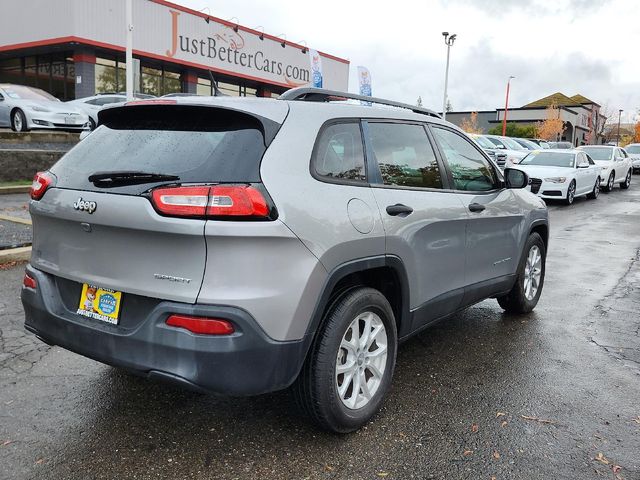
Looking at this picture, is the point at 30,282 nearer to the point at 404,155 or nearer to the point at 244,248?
the point at 244,248

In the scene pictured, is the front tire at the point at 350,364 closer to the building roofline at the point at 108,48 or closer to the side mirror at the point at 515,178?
the side mirror at the point at 515,178

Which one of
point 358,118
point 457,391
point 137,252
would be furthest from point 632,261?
point 137,252

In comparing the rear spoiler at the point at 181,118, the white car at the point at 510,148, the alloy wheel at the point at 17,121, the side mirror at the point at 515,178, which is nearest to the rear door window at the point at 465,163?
the side mirror at the point at 515,178

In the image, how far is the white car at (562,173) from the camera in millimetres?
15383

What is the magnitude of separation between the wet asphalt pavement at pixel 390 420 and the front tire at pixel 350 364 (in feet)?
0.52

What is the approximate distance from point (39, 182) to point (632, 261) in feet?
26.3

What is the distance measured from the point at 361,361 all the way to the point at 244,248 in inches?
42.6

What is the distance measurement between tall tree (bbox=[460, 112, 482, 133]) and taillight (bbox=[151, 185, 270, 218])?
69674 mm

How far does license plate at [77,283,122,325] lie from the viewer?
2.75 m

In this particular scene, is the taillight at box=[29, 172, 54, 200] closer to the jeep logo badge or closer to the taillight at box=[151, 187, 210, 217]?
the jeep logo badge

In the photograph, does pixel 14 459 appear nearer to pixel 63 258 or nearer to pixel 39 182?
pixel 63 258

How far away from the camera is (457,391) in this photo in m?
3.73

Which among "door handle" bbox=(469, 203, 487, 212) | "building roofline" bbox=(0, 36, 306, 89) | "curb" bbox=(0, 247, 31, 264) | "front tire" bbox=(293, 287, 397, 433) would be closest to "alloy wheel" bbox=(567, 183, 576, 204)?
"door handle" bbox=(469, 203, 487, 212)

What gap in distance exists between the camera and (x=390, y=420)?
10.9ft
